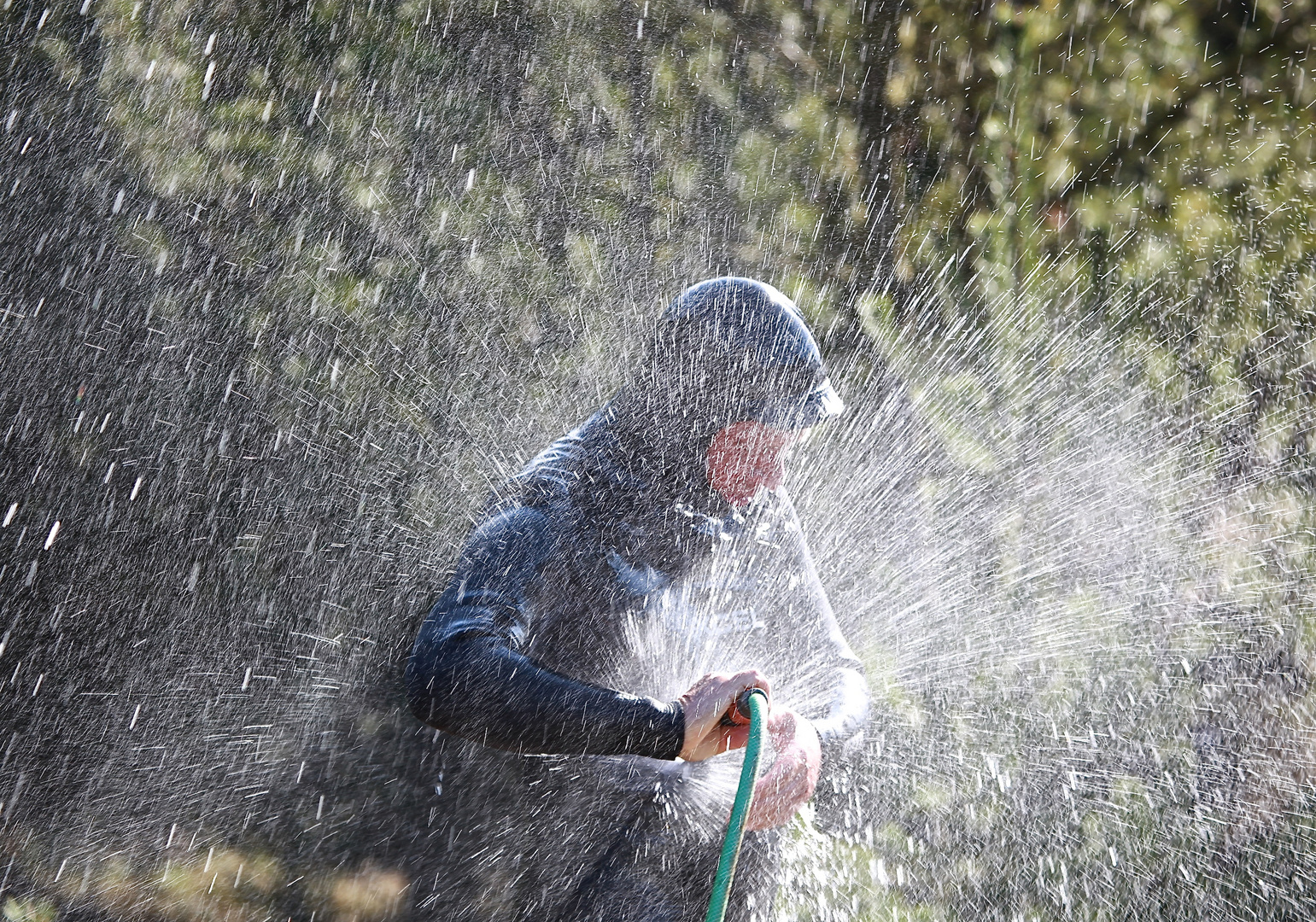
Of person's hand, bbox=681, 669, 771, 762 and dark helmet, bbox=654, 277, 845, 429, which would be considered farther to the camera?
dark helmet, bbox=654, 277, 845, 429

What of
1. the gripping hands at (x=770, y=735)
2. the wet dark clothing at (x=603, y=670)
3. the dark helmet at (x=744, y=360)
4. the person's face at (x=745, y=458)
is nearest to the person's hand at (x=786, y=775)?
the gripping hands at (x=770, y=735)

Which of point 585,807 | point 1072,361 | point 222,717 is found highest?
point 1072,361

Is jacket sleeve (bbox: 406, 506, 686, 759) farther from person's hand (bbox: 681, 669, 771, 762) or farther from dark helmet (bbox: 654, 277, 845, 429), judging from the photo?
dark helmet (bbox: 654, 277, 845, 429)

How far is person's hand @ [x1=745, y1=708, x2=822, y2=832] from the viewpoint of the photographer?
1663 mm

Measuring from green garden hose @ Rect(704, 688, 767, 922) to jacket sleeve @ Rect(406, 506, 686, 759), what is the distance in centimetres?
14

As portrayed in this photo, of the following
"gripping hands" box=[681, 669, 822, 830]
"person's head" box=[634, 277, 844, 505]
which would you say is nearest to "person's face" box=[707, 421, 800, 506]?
"person's head" box=[634, 277, 844, 505]

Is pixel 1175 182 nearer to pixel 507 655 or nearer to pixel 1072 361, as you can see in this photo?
pixel 1072 361

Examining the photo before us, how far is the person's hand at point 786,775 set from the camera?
166 centimetres

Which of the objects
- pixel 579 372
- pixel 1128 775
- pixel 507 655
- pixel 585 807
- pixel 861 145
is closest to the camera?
pixel 507 655

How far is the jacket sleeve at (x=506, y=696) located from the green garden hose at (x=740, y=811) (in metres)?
0.14

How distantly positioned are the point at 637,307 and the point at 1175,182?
241 cm

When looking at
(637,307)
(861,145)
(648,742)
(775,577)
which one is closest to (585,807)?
(648,742)

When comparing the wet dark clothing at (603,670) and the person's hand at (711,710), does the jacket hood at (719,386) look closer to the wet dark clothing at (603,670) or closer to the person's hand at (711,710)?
the wet dark clothing at (603,670)

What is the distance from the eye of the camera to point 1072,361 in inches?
171
